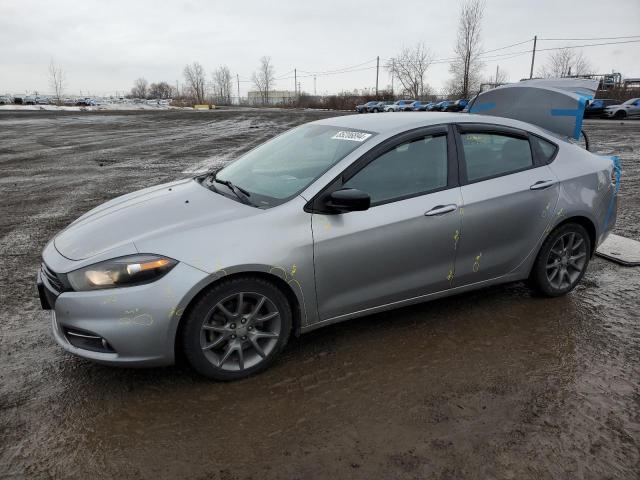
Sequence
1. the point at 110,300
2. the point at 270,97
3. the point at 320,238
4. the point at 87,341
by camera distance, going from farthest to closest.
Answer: the point at 270,97
the point at 320,238
the point at 87,341
the point at 110,300

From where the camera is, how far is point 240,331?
9.86 ft

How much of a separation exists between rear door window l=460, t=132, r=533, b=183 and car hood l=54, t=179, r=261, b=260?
67.5 inches

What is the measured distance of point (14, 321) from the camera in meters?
3.80

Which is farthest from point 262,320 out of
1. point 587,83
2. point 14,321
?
point 587,83

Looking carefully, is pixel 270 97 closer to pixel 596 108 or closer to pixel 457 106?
pixel 457 106

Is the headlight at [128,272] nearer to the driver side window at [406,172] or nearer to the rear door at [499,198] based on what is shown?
the driver side window at [406,172]

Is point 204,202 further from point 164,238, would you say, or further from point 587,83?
point 587,83

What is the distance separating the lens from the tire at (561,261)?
406cm

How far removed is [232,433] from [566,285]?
3113 mm

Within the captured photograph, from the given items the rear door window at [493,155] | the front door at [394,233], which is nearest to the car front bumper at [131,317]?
the front door at [394,233]

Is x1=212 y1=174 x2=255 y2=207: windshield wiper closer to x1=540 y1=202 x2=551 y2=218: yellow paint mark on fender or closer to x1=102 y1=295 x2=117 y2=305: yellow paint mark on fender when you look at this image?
x1=102 y1=295 x2=117 y2=305: yellow paint mark on fender

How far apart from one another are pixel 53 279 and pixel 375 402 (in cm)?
203

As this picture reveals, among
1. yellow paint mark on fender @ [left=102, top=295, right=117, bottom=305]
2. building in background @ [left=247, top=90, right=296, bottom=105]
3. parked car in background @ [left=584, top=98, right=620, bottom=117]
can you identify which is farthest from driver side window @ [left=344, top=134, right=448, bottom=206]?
building in background @ [left=247, top=90, right=296, bottom=105]

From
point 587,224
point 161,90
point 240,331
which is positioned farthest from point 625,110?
point 161,90
